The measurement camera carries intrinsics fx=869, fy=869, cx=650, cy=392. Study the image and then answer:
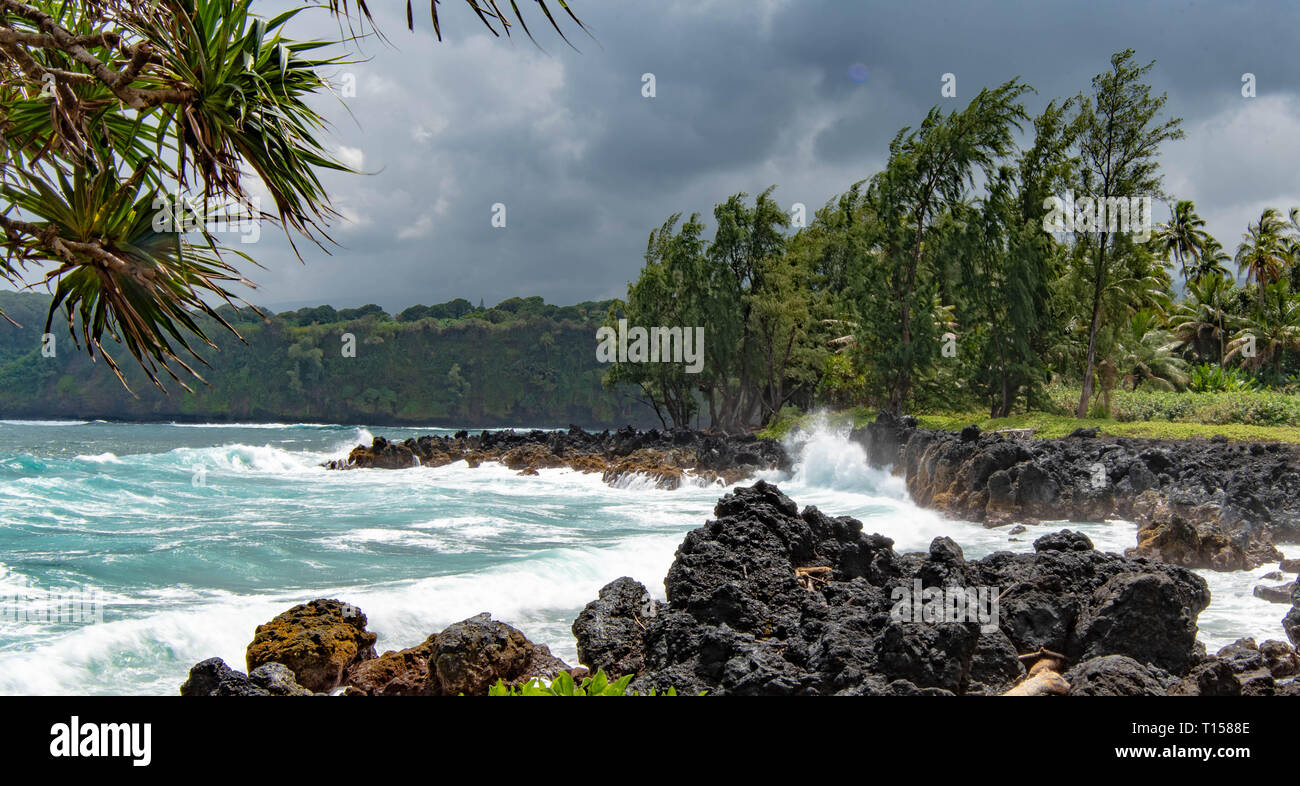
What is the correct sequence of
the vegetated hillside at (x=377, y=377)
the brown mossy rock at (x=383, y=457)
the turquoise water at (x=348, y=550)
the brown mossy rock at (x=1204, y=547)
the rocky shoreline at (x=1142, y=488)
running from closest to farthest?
the turquoise water at (x=348, y=550) → the brown mossy rock at (x=1204, y=547) → the rocky shoreline at (x=1142, y=488) → the brown mossy rock at (x=383, y=457) → the vegetated hillside at (x=377, y=377)

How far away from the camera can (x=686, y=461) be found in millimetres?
29844

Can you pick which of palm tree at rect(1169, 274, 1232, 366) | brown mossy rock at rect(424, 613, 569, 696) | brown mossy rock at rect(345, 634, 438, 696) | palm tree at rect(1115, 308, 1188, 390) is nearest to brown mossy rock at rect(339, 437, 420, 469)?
palm tree at rect(1115, 308, 1188, 390)

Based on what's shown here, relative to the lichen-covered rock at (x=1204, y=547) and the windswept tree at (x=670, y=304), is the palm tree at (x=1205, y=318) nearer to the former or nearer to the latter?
the windswept tree at (x=670, y=304)

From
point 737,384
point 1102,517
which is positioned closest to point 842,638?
point 1102,517

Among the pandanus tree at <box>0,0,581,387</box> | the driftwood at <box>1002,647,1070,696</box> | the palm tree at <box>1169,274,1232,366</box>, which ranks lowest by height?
the driftwood at <box>1002,647,1070,696</box>

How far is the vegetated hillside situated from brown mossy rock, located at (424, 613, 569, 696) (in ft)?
364

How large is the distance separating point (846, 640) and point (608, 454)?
94.4ft

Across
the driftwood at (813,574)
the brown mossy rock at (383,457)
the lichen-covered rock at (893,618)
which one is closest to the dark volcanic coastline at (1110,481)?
the lichen-covered rock at (893,618)

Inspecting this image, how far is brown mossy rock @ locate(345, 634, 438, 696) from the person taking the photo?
248 inches

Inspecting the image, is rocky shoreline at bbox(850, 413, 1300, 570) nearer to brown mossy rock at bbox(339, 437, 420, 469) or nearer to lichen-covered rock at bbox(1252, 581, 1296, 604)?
lichen-covered rock at bbox(1252, 581, 1296, 604)

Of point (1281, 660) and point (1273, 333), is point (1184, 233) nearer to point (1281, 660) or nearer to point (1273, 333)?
point (1273, 333)

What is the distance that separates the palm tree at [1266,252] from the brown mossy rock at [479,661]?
51.8 m

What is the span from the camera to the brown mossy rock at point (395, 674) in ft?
20.6
